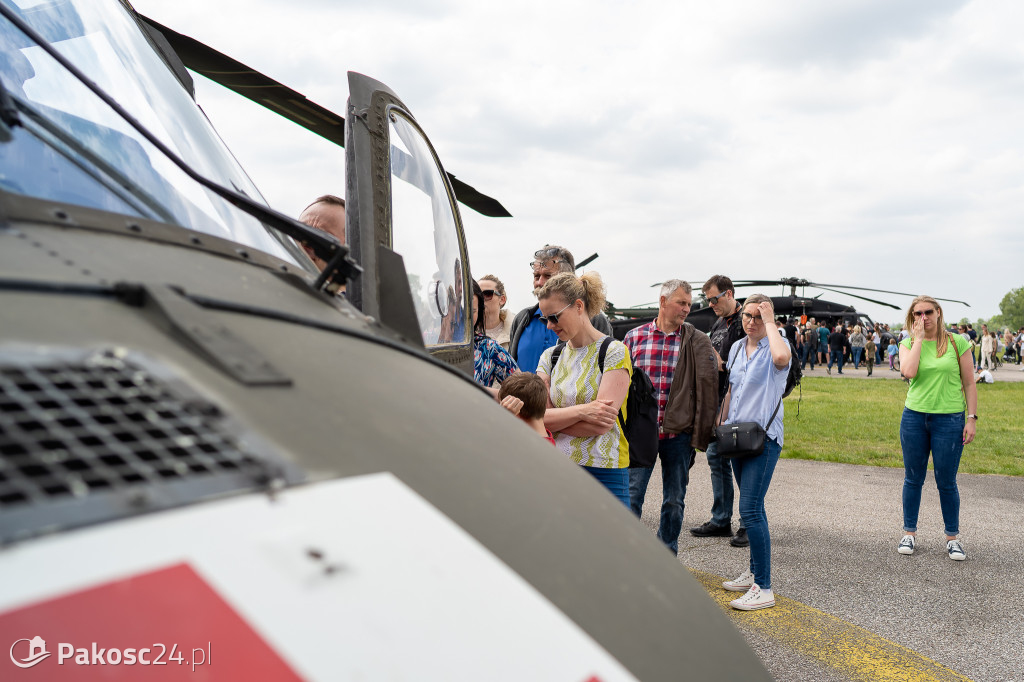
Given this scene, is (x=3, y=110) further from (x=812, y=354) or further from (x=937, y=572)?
(x=812, y=354)

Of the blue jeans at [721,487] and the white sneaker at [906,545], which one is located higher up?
the blue jeans at [721,487]

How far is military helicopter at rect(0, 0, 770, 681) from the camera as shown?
610 mm

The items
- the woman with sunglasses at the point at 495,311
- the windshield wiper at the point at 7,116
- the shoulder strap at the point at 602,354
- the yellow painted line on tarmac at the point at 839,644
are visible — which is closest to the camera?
the windshield wiper at the point at 7,116

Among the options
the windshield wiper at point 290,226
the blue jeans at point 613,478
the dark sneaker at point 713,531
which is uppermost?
the windshield wiper at point 290,226

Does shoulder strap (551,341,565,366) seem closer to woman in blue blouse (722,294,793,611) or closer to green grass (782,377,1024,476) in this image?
woman in blue blouse (722,294,793,611)

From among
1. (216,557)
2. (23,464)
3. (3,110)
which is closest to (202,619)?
(216,557)

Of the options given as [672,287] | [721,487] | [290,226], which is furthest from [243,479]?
[721,487]

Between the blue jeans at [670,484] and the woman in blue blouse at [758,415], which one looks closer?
the woman in blue blouse at [758,415]

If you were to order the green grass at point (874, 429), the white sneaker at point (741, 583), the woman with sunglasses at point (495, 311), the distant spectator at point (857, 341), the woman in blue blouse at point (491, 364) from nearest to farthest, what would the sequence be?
the woman in blue blouse at point (491, 364) → the white sneaker at point (741, 583) → the woman with sunglasses at point (495, 311) → the green grass at point (874, 429) → the distant spectator at point (857, 341)

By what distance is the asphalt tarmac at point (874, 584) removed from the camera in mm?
3727

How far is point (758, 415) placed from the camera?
4441 millimetres

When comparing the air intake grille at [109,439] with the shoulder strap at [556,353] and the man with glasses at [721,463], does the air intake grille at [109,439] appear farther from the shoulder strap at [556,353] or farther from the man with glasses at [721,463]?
the man with glasses at [721,463]

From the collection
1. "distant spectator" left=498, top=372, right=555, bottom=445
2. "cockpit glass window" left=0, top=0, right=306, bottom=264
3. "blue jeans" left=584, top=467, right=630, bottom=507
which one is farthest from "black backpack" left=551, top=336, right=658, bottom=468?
"cockpit glass window" left=0, top=0, right=306, bottom=264

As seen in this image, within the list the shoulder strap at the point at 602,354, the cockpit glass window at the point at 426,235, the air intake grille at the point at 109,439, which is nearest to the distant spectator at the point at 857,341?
the shoulder strap at the point at 602,354
